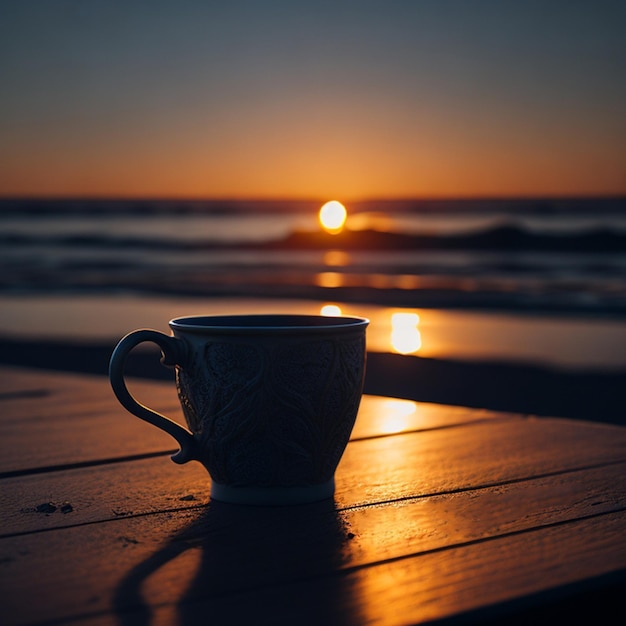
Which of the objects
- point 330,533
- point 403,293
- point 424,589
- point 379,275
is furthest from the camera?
point 379,275

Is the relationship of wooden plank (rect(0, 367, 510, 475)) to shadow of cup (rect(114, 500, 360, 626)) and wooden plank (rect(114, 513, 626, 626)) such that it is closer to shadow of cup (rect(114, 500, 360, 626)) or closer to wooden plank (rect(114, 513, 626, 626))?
shadow of cup (rect(114, 500, 360, 626))

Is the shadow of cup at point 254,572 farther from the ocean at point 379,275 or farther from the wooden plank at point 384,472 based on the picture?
the ocean at point 379,275

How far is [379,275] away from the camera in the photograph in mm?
12703

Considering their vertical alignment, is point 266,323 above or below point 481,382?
above

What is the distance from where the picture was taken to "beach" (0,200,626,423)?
5.16 metres

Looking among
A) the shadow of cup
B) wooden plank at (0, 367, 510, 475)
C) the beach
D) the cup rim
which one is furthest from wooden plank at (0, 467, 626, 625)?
the beach

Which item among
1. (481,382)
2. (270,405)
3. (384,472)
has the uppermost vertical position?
(270,405)

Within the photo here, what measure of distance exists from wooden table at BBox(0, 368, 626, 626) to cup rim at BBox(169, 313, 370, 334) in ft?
0.60

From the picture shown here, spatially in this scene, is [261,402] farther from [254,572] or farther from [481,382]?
[481,382]

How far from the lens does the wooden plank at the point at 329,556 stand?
2.19ft

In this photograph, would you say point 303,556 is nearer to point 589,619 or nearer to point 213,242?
point 589,619

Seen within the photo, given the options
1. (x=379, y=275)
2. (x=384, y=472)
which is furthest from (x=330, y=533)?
(x=379, y=275)

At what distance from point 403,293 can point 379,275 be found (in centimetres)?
264

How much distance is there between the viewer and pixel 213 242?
923 inches
